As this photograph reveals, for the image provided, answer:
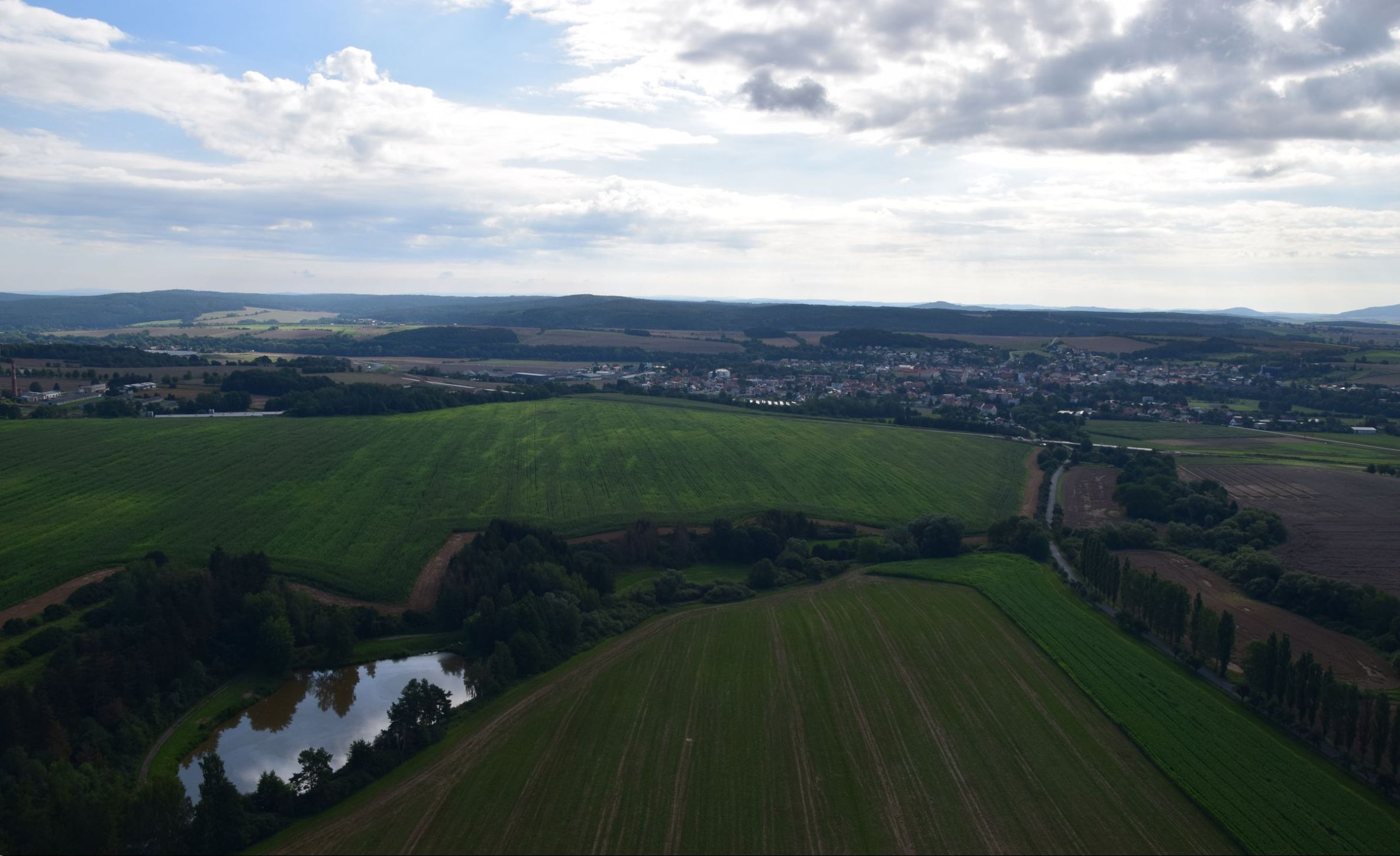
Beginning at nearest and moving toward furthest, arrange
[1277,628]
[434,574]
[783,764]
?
1. [783,764]
2. [1277,628]
3. [434,574]

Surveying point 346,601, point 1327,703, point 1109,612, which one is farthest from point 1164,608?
point 346,601

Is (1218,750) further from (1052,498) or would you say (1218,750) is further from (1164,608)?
(1052,498)

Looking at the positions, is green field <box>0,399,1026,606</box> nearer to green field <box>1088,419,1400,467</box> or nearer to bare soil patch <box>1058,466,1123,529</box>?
bare soil patch <box>1058,466,1123,529</box>

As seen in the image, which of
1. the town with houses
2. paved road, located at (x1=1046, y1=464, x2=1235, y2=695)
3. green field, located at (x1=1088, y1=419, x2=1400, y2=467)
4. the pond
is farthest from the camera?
the town with houses

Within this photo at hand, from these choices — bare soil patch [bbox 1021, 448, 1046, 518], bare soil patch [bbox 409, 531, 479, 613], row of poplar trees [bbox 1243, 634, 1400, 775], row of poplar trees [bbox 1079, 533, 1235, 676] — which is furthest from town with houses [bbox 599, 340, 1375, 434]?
row of poplar trees [bbox 1243, 634, 1400, 775]

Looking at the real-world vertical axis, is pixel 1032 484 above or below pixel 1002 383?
below

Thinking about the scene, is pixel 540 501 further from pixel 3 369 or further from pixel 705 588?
pixel 3 369
